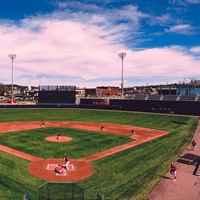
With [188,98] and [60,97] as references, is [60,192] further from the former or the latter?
[60,97]

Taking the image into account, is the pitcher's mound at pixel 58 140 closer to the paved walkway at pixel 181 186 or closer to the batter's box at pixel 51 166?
the batter's box at pixel 51 166

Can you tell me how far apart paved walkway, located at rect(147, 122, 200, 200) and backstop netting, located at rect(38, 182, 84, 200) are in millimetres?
5152

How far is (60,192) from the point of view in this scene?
16859 mm

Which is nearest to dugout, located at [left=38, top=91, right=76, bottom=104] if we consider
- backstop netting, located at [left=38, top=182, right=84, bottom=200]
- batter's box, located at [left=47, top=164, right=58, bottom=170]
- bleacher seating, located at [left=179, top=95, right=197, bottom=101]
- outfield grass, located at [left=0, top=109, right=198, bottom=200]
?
bleacher seating, located at [left=179, top=95, right=197, bottom=101]

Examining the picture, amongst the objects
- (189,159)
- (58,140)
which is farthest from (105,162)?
(58,140)

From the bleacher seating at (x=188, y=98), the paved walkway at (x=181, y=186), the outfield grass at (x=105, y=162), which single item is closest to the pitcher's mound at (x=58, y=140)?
the outfield grass at (x=105, y=162)

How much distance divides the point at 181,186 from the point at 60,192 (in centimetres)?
967

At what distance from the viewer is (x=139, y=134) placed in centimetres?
4225

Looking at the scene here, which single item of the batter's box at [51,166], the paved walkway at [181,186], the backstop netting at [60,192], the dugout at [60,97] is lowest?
the paved walkway at [181,186]

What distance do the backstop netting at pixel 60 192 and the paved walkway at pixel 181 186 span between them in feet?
16.9

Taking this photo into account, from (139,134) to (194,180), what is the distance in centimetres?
2118

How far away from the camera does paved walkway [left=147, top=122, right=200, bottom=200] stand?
17752mm

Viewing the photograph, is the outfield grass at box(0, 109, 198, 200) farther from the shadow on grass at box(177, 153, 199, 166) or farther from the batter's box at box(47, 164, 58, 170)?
the batter's box at box(47, 164, 58, 170)

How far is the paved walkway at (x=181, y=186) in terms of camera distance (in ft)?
58.2
